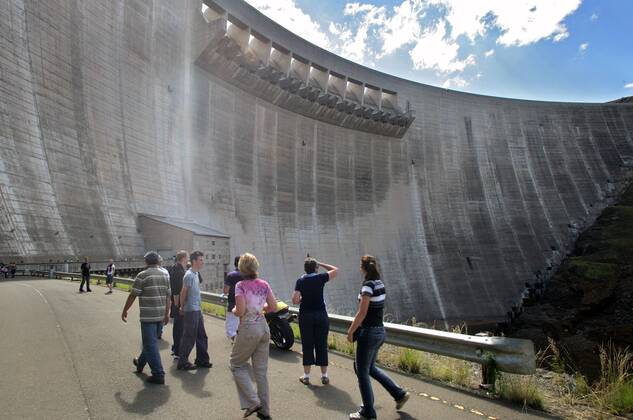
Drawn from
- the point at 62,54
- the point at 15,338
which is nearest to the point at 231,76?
the point at 62,54

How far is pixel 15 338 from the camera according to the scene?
6.54m

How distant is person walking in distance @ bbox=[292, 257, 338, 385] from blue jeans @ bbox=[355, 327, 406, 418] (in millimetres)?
1295

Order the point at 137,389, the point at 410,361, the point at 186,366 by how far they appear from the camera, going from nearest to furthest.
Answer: the point at 137,389, the point at 186,366, the point at 410,361

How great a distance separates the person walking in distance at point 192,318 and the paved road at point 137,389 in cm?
26

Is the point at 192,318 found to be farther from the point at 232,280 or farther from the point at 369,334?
the point at 369,334

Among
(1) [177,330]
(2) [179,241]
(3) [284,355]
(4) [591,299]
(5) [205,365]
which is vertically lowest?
(4) [591,299]

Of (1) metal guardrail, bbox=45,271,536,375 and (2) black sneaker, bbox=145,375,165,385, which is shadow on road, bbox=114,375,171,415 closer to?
(2) black sneaker, bbox=145,375,165,385

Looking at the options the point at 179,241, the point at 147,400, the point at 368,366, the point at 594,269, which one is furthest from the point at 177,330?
the point at 594,269

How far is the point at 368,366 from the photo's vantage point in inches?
161

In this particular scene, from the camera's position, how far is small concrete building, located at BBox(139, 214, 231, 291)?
776 inches

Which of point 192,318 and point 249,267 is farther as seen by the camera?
point 192,318

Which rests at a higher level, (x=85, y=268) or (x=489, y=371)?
(x=85, y=268)

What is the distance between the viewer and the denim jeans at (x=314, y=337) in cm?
540

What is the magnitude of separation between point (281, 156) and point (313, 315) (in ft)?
84.1
